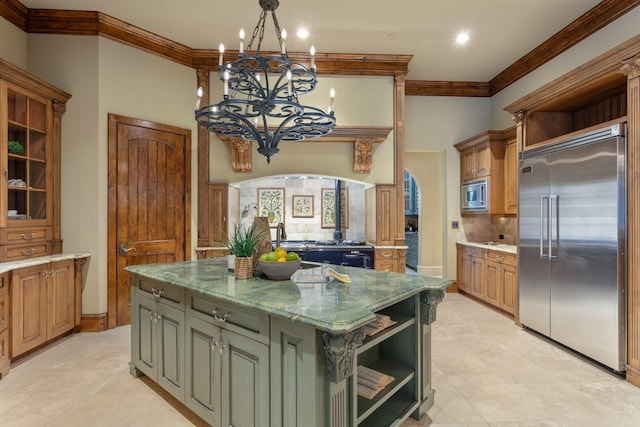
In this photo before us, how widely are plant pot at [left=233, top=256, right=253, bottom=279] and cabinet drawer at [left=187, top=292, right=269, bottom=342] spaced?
28cm

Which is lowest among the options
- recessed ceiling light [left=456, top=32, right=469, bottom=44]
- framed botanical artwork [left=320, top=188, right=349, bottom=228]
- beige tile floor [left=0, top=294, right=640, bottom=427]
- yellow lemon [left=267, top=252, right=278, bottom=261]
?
beige tile floor [left=0, top=294, right=640, bottom=427]

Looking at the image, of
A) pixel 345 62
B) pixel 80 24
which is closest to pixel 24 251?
pixel 80 24

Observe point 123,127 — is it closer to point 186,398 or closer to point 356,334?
point 186,398

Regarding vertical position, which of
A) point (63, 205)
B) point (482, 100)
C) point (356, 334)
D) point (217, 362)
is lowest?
point (217, 362)

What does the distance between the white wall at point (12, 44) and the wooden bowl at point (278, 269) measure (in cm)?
365

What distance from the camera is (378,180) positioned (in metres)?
4.93

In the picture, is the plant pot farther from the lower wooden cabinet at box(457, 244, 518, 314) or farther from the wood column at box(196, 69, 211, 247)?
the lower wooden cabinet at box(457, 244, 518, 314)

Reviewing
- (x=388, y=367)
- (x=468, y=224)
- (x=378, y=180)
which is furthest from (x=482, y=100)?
(x=388, y=367)

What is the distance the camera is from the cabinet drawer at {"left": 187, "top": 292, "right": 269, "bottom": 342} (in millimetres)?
1714

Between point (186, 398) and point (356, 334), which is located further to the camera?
point (186, 398)

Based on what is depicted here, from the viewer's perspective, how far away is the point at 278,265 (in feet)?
7.07

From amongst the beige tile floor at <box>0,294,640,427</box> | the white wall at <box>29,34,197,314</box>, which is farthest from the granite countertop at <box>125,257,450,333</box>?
the white wall at <box>29,34,197,314</box>

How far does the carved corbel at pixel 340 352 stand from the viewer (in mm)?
1462

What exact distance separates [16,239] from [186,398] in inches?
96.2
